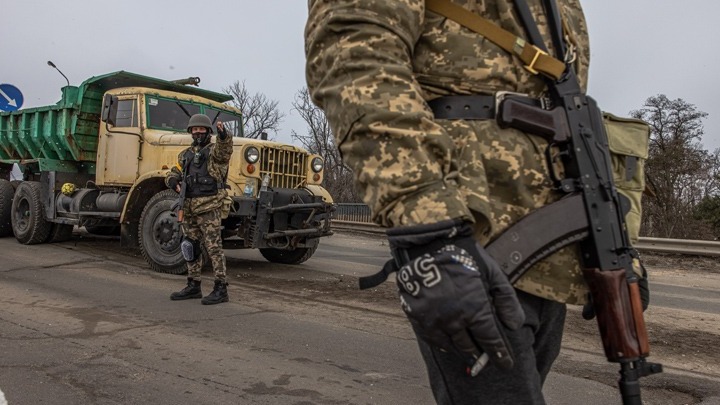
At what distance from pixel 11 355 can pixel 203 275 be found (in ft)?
13.2

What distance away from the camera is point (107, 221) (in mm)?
9969

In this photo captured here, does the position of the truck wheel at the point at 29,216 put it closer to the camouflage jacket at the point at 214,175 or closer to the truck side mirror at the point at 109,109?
the truck side mirror at the point at 109,109

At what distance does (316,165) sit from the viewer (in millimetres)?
9305

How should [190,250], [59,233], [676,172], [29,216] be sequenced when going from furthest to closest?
[676,172] → [59,233] → [29,216] → [190,250]

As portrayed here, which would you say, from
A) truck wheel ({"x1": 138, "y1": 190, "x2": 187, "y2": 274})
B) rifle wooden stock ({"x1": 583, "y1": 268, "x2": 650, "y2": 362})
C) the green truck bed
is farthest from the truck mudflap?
rifle wooden stock ({"x1": 583, "y1": 268, "x2": 650, "y2": 362})

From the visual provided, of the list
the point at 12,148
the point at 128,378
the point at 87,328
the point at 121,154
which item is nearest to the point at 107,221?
the point at 121,154

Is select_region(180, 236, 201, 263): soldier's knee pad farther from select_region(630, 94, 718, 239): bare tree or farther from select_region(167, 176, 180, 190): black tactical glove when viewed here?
select_region(630, 94, 718, 239): bare tree

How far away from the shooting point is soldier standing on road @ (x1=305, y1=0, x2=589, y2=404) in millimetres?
1241

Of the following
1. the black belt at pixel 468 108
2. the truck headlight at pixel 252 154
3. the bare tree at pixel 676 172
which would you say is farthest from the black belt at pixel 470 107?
the bare tree at pixel 676 172

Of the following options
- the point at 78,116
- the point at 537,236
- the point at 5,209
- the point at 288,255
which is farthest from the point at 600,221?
the point at 5,209

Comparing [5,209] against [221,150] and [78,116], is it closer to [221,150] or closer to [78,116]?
[78,116]

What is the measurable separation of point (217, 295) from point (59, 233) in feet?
21.0

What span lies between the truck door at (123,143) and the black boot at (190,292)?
348 centimetres

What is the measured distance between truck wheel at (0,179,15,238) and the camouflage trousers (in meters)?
7.27
